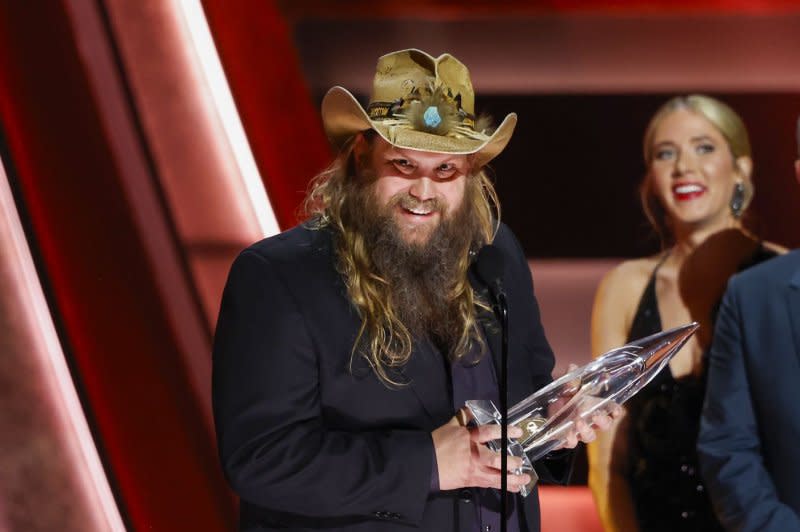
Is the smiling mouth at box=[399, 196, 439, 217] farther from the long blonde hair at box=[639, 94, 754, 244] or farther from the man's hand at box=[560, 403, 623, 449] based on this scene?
the long blonde hair at box=[639, 94, 754, 244]

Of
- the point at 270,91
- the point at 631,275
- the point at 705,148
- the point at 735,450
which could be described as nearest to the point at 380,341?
the point at 735,450

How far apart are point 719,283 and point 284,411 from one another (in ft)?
7.58

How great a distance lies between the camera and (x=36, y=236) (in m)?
3.38

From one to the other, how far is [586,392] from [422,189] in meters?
0.54

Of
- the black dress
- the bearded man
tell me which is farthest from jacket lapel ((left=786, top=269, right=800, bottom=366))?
the bearded man

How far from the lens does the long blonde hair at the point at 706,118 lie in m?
3.83

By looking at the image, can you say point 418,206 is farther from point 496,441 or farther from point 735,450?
point 735,450

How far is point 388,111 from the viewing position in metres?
2.23

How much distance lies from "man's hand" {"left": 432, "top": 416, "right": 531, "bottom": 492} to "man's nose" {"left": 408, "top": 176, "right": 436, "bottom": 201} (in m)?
0.48

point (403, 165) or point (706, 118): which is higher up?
point (403, 165)

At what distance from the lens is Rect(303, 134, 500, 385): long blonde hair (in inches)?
84.5

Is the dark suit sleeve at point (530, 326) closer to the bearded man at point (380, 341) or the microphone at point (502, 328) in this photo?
the bearded man at point (380, 341)

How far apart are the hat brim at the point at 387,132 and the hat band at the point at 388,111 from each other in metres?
0.03

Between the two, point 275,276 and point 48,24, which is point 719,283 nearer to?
point 275,276
